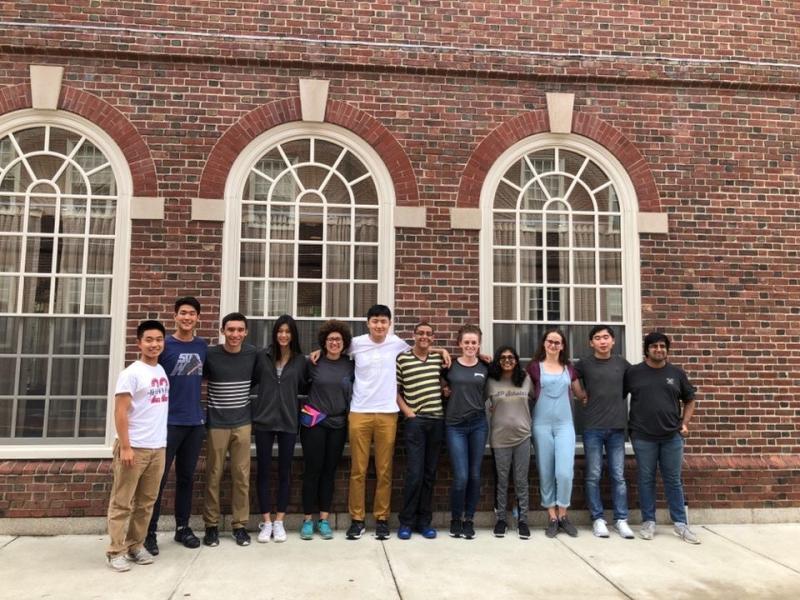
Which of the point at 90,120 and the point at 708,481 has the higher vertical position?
the point at 90,120

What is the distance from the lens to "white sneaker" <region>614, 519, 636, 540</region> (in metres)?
5.44

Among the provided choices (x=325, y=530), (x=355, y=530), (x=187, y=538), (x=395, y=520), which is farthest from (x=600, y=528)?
(x=187, y=538)

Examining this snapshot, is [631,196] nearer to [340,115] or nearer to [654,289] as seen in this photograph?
[654,289]

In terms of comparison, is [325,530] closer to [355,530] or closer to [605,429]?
[355,530]

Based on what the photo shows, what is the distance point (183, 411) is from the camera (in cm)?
489

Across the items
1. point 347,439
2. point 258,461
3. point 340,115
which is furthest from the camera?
point 340,115

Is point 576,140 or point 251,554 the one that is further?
point 576,140

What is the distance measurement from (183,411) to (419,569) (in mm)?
2219

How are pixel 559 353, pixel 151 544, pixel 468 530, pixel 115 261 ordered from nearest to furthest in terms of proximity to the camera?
1. pixel 151 544
2. pixel 468 530
3. pixel 559 353
4. pixel 115 261

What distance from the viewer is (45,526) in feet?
17.8

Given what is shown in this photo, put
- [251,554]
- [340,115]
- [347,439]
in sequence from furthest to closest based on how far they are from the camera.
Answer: [340,115]
[347,439]
[251,554]

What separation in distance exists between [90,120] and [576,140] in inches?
193

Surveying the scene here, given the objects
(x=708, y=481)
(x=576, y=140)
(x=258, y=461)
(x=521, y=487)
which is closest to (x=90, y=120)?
(x=258, y=461)

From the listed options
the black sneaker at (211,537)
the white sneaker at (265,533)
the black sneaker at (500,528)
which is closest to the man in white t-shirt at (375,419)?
the white sneaker at (265,533)
